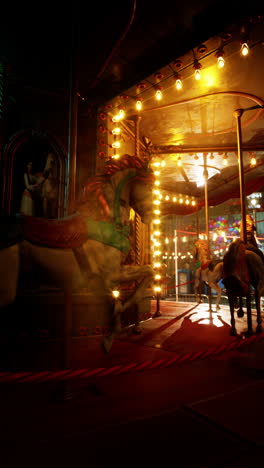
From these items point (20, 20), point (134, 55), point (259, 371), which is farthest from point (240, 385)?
point (20, 20)

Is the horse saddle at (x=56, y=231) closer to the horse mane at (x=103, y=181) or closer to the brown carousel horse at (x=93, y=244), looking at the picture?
the brown carousel horse at (x=93, y=244)

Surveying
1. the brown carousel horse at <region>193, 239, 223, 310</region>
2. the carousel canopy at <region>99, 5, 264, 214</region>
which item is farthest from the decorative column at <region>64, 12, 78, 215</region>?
the brown carousel horse at <region>193, 239, 223, 310</region>

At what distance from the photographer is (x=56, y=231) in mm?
2539

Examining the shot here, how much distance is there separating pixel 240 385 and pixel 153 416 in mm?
1174

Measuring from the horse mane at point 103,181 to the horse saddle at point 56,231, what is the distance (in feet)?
0.81

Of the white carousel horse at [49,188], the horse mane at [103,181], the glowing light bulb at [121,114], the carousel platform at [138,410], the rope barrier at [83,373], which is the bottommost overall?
the carousel platform at [138,410]

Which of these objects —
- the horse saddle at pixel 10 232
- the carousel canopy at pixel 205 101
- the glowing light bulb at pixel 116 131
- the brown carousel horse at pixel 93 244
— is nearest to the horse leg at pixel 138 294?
the brown carousel horse at pixel 93 244

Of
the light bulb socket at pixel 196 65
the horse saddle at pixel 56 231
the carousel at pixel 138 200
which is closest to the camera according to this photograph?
the horse saddle at pixel 56 231

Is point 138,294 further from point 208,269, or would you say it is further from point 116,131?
point 208,269

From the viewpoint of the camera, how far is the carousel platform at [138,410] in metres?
1.73

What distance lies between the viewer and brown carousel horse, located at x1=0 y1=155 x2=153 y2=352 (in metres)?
2.40

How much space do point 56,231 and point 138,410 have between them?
5.88ft

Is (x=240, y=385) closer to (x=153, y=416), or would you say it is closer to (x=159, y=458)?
(x=153, y=416)

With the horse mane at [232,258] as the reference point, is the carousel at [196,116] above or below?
above
